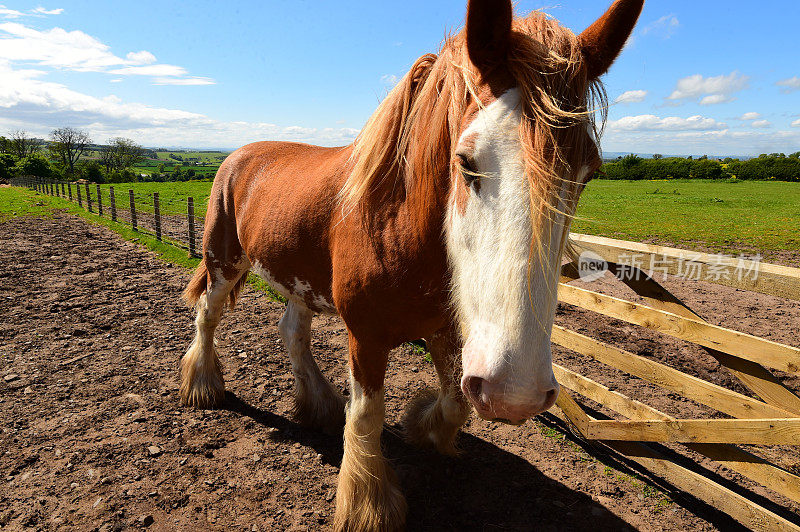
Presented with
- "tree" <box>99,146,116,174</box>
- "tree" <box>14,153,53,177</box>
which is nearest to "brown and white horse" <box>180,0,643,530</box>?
"tree" <box>14,153,53,177</box>

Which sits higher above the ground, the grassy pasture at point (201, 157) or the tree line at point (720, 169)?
the grassy pasture at point (201, 157)

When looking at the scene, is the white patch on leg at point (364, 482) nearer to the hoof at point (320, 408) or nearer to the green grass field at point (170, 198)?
the hoof at point (320, 408)

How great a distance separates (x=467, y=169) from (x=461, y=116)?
0.81ft

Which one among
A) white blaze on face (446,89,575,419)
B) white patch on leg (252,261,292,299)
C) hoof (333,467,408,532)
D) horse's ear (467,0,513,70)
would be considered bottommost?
hoof (333,467,408,532)

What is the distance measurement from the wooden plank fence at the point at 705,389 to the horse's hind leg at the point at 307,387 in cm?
183

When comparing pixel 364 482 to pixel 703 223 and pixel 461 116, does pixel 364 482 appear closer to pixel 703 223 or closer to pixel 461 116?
pixel 461 116

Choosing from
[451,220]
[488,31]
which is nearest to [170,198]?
[451,220]

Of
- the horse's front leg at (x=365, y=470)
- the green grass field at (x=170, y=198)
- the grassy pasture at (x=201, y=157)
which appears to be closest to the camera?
the horse's front leg at (x=365, y=470)

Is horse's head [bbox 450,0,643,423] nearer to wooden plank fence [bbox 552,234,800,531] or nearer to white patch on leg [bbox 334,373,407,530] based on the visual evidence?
white patch on leg [bbox 334,373,407,530]

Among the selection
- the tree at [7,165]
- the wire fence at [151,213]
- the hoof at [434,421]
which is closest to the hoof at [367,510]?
the hoof at [434,421]

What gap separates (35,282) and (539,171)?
9.42m

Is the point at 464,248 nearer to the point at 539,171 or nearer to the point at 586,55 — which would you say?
the point at 539,171

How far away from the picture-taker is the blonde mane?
1306 mm

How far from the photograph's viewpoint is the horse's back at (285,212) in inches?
96.2
